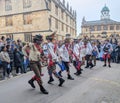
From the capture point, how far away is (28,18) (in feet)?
123

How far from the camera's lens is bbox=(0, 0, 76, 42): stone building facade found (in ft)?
118

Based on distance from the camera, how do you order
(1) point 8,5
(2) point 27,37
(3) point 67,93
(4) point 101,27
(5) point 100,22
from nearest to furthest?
(3) point 67,93
(2) point 27,37
(1) point 8,5
(4) point 101,27
(5) point 100,22

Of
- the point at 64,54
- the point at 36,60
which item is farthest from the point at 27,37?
the point at 36,60

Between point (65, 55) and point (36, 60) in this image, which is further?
point (65, 55)

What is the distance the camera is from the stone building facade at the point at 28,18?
35.8m

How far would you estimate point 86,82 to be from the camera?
10594mm

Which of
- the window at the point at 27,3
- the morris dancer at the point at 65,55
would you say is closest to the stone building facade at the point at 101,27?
the window at the point at 27,3

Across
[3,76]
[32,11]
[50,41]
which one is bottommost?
[3,76]

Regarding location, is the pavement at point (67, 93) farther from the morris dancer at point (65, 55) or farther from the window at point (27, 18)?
the window at point (27, 18)

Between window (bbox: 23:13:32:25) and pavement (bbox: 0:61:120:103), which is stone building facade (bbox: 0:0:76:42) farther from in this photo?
pavement (bbox: 0:61:120:103)

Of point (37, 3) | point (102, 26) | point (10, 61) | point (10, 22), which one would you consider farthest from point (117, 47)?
point (102, 26)

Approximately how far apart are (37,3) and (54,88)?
2849cm

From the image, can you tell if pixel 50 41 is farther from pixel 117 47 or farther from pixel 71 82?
pixel 117 47

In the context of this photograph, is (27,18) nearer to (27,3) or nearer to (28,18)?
(28,18)
